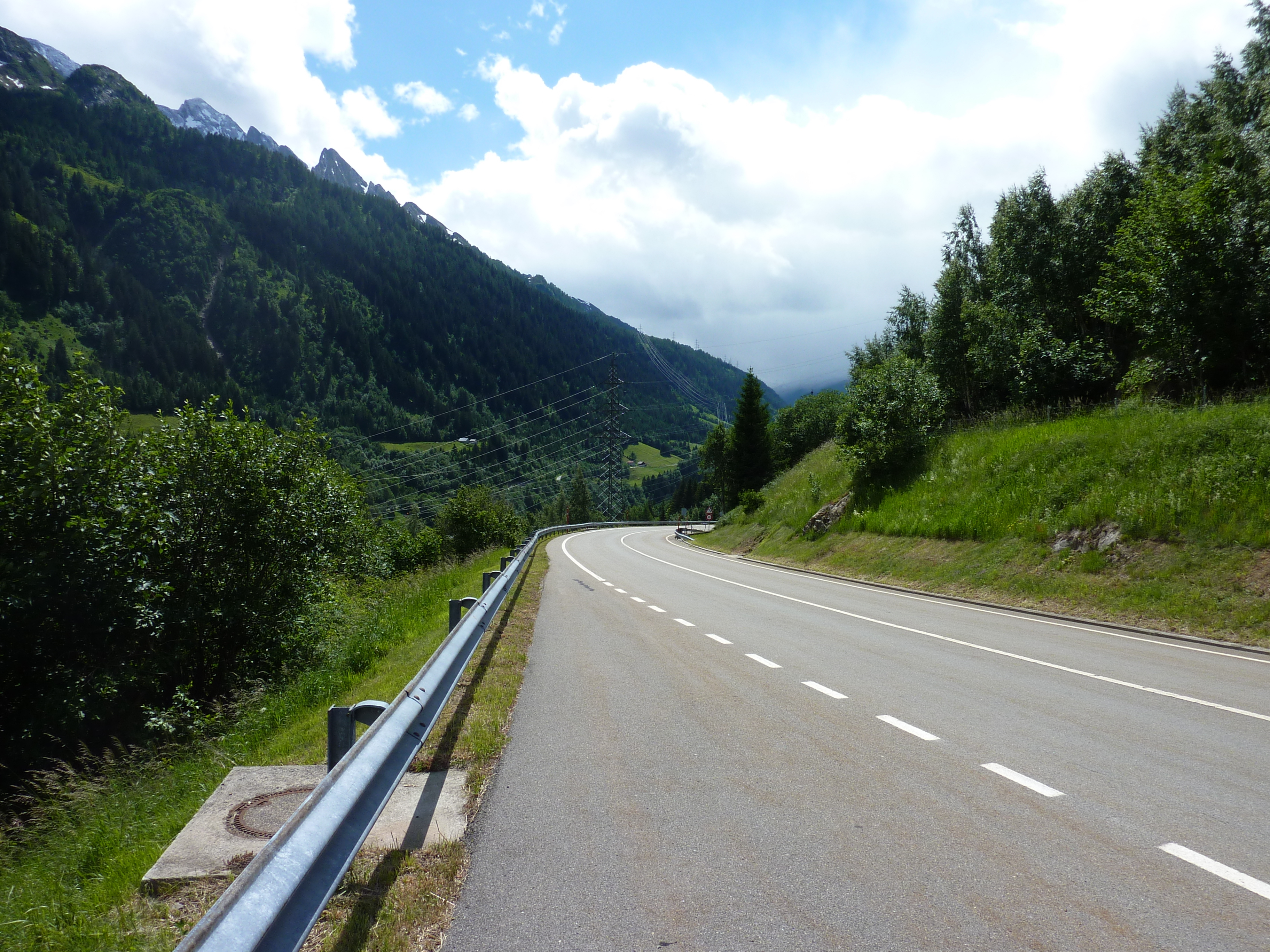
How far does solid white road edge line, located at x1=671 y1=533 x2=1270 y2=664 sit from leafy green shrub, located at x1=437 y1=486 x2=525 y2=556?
2868cm

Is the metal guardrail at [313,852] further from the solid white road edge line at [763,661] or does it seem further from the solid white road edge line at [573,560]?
the solid white road edge line at [573,560]

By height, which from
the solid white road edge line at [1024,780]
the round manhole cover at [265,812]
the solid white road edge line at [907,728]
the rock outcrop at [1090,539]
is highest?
the rock outcrop at [1090,539]

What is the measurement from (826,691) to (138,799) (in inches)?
250

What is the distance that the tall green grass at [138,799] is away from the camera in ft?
10.2

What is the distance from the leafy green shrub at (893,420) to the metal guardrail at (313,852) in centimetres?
2474

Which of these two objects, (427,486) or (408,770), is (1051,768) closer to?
(408,770)

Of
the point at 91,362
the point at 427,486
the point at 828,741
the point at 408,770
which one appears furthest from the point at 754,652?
the point at 427,486

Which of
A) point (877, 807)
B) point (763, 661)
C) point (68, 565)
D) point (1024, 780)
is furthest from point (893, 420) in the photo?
point (68, 565)

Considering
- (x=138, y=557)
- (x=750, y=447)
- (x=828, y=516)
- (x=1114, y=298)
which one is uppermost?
(x=1114, y=298)

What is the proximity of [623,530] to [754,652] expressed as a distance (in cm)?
5537

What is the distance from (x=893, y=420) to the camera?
26.5 metres

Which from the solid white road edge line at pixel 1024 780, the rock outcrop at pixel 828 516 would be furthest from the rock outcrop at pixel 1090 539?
the solid white road edge line at pixel 1024 780

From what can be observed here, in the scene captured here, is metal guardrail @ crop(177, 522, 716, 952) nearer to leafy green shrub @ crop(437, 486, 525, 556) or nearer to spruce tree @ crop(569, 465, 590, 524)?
leafy green shrub @ crop(437, 486, 525, 556)

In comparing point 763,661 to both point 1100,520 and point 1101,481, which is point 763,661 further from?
point 1101,481
